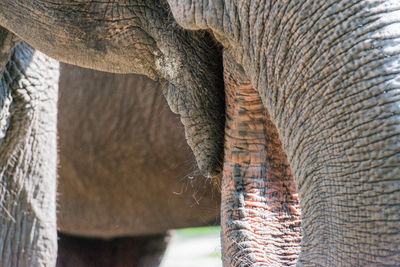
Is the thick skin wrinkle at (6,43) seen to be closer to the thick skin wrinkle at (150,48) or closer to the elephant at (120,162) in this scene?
the thick skin wrinkle at (150,48)

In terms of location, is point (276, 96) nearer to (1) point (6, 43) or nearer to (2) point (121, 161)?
(1) point (6, 43)

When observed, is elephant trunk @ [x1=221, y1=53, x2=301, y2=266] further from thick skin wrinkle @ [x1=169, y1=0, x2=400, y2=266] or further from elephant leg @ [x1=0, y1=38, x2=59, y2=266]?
elephant leg @ [x1=0, y1=38, x2=59, y2=266]

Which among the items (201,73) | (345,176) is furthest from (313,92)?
(201,73)

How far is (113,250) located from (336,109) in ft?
10.5

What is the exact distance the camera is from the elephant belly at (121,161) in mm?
3992

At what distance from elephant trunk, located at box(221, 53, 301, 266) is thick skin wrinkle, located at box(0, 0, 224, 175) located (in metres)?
0.05

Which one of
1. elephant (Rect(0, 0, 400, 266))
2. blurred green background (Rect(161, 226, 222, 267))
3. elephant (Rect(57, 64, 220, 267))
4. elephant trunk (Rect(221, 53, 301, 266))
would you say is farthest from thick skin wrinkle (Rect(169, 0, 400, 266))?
blurred green background (Rect(161, 226, 222, 267))

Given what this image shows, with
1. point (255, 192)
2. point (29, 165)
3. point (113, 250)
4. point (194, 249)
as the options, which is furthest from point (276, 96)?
point (194, 249)

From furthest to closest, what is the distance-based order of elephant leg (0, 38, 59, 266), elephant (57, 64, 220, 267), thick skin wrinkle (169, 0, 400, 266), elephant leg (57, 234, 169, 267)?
1. elephant leg (57, 234, 169, 267)
2. elephant (57, 64, 220, 267)
3. elephant leg (0, 38, 59, 266)
4. thick skin wrinkle (169, 0, 400, 266)

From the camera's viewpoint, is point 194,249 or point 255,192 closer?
point 255,192

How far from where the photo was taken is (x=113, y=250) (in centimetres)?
467

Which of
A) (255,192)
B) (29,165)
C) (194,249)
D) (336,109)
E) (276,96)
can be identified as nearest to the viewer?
(336,109)

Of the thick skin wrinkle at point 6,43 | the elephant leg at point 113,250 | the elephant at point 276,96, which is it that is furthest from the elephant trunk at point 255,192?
the elephant leg at point 113,250

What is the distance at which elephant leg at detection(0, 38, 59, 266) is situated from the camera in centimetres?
295
